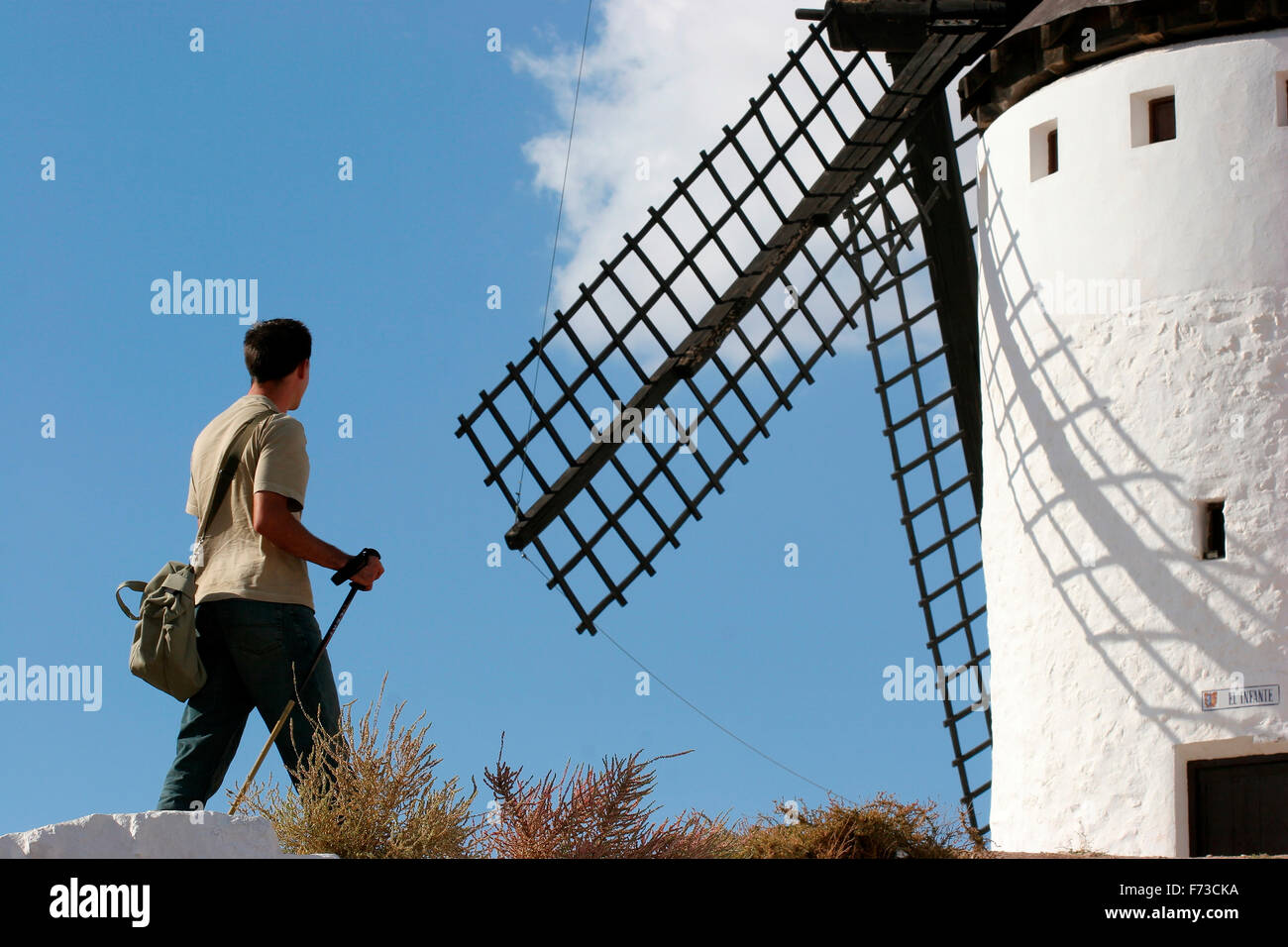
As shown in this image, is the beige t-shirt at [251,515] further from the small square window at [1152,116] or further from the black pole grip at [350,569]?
the small square window at [1152,116]

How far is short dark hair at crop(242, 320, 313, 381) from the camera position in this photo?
5344 mm

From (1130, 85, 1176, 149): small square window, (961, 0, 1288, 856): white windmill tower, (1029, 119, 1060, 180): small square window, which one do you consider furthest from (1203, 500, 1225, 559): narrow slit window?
(1029, 119, 1060, 180): small square window

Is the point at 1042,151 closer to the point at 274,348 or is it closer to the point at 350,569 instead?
the point at 274,348

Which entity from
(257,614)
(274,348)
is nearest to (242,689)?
(257,614)

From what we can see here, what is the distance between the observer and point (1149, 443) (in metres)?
8.91

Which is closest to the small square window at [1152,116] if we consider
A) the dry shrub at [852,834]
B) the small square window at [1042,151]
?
the small square window at [1042,151]

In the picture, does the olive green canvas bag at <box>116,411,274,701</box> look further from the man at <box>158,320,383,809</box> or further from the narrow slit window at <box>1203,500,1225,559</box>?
the narrow slit window at <box>1203,500,1225,559</box>

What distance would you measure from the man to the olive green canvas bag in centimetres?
7
